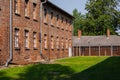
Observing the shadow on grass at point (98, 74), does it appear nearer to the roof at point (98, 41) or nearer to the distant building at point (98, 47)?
the distant building at point (98, 47)

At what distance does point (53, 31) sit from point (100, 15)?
1473 inches

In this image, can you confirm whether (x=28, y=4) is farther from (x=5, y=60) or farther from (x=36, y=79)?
(x=36, y=79)

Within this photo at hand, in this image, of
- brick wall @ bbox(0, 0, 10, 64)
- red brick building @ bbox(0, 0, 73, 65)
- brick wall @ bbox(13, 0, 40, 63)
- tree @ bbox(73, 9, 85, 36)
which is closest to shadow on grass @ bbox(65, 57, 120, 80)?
brick wall @ bbox(0, 0, 10, 64)

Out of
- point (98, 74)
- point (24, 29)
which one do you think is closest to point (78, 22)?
point (24, 29)

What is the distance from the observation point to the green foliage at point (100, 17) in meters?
76.0

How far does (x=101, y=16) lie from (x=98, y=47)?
11.8 metres

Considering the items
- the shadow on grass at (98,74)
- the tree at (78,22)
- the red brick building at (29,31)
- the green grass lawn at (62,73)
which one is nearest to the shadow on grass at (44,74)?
the green grass lawn at (62,73)

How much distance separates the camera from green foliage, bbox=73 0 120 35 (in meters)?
76.0

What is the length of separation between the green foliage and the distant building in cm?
851

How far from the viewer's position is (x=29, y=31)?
31.0m

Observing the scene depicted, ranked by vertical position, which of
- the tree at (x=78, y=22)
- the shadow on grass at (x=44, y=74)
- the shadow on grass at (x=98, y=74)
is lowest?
the shadow on grass at (x=44, y=74)

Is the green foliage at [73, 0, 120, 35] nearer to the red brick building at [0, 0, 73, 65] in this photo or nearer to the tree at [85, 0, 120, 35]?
the tree at [85, 0, 120, 35]

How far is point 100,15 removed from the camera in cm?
7631

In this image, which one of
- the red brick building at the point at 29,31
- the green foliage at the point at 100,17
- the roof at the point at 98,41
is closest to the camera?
the red brick building at the point at 29,31
